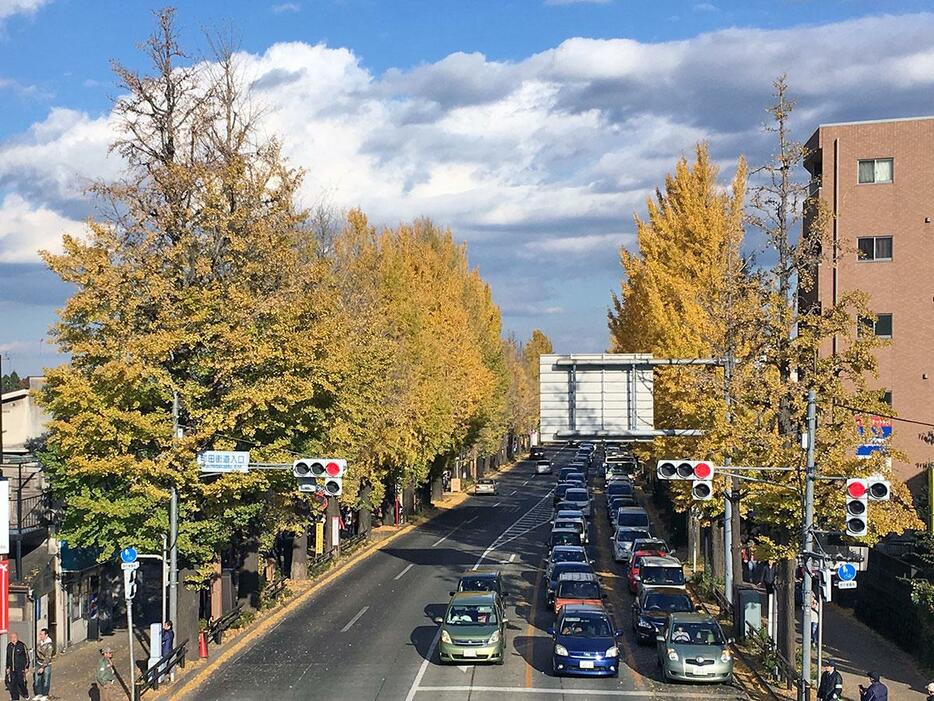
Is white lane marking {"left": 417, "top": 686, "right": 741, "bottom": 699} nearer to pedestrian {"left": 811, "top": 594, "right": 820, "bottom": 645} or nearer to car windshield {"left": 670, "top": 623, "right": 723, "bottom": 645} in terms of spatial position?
car windshield {"left": 670, "top": 623, "right": 723, "bottom": 645}

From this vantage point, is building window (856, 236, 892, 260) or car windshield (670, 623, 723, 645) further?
building window (856, 236, 892, 260)

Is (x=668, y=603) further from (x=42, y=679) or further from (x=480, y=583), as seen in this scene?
(x=42, y=679)

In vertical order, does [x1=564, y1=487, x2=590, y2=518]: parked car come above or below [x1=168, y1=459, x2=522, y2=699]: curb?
above

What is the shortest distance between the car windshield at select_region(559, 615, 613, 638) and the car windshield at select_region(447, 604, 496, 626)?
217 centimetres

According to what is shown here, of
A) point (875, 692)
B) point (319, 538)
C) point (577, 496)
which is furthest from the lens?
point (577, 496)

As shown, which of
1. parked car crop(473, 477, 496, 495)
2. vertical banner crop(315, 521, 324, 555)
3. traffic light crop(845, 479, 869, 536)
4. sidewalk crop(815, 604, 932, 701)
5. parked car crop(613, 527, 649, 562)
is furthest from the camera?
parked car crop(473, 477, 496, 495)

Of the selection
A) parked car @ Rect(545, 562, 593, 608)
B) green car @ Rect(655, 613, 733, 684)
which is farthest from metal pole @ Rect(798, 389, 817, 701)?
parked car @ Rect(545, 562, 593, 608)

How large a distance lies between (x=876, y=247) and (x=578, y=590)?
76.3 feet

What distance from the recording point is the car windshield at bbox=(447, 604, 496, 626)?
96.6 feet

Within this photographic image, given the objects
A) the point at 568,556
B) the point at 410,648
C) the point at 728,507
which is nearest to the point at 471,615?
the point at 410,648

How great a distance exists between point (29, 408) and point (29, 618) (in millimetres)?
12590

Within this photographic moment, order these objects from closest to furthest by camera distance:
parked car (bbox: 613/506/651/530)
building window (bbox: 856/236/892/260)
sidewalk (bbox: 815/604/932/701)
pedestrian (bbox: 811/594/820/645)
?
sidewalk (bbox: 815/604/932/701) < pedestrian (bbox: 811/594/820/645) < building window (bbox: 856/236/892/260) < parked car (bbox: 613/506/651/530)

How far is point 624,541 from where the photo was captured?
49.9 m

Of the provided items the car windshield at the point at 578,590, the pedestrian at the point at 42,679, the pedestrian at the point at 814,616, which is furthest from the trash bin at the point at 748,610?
the pedestrian at the point at 42,679
